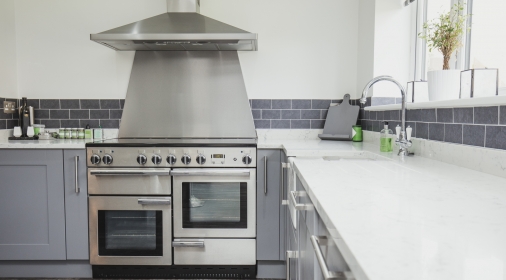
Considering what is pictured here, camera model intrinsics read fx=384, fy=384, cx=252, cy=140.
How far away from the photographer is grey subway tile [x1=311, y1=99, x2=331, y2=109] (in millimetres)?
3188

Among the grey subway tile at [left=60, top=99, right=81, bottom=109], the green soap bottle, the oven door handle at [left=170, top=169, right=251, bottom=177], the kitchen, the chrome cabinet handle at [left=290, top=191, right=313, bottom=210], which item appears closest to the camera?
the kitchen

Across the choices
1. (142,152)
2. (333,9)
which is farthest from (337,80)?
(142,152)

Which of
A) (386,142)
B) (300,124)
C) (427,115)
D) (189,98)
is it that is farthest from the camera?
(300,124)

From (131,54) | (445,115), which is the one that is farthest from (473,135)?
(131,54)

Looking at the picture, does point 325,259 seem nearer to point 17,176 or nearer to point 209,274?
point 209,274

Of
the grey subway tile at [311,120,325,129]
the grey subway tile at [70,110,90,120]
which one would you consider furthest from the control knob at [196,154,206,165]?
the grey subway tile at [70,110,90,120]

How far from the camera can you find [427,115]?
1.97 m

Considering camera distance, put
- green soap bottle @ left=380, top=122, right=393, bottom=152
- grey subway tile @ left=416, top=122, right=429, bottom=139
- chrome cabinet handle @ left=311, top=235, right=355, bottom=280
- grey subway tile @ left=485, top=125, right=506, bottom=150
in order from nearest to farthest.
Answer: chrome cabinet handle @ left=311, top=235, right=355, bottom=280, grey subway tile @ left=485, top=125, right=506, bottom=150, grey subway tile @ left=416, top=122, right=429, bottom=139, green soap bottle @ left=380, top=122, right=393, bottom=152

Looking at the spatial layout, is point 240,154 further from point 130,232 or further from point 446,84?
point 446,84

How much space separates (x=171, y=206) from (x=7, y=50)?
185 centimetres

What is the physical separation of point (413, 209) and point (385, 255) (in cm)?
33

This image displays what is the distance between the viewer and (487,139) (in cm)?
148

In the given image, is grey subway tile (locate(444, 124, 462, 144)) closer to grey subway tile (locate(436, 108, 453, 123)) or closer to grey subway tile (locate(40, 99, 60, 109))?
grey subway tile (locate(436, 108, 453, 123))

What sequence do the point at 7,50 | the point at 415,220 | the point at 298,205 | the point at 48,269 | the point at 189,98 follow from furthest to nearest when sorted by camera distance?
the point at 189,98 → the point at 7,50 → the point at 48,269 → the point at 298,205 → the point at 415,220
